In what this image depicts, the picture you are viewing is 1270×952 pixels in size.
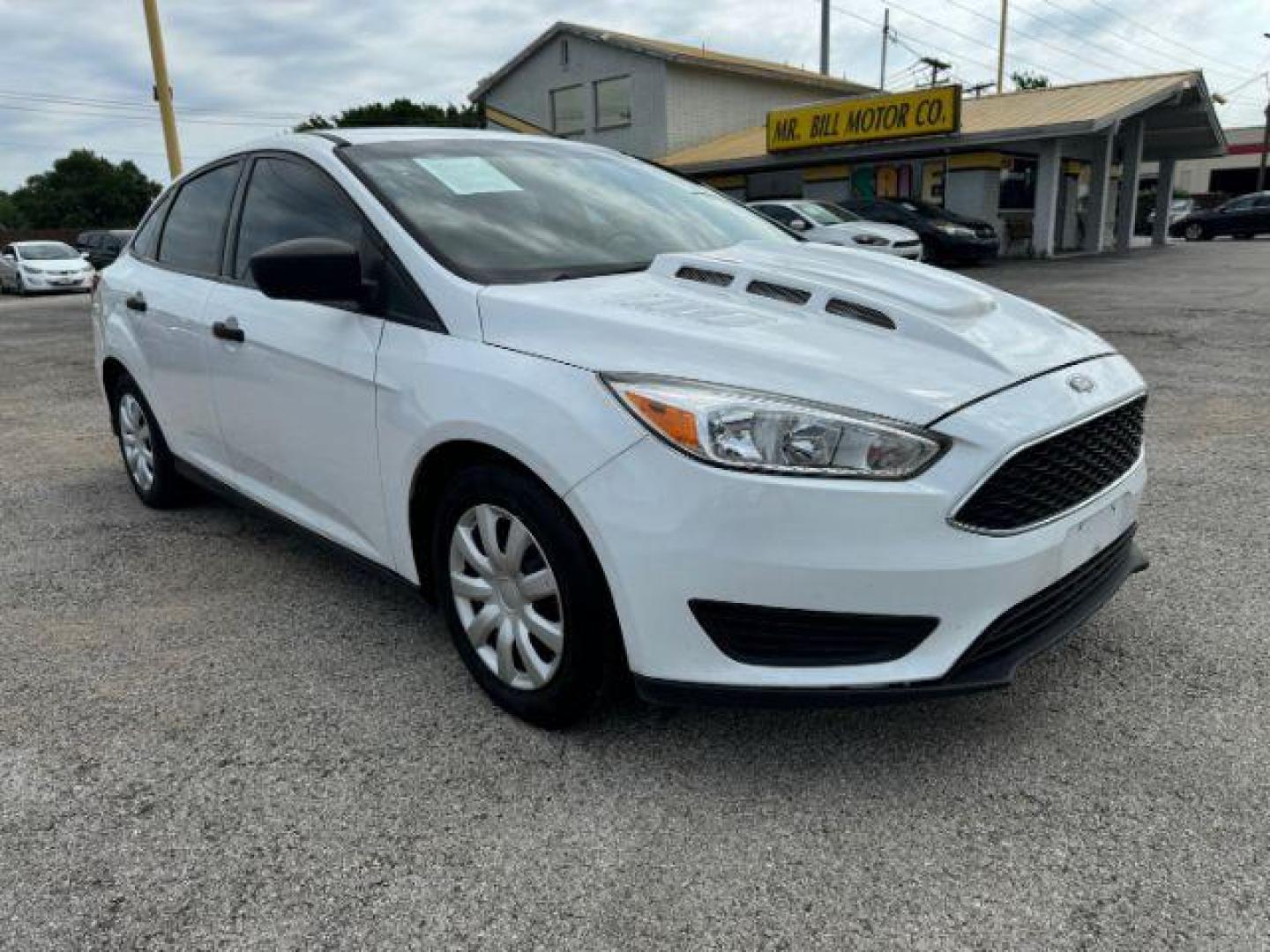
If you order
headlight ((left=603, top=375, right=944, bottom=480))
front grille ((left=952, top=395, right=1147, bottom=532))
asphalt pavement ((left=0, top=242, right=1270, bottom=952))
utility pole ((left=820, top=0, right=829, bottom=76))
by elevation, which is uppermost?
utility pole ((left=820, top=0, right=829, bottom=76))

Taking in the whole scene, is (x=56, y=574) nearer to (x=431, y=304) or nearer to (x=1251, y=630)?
(x=431, y=304)

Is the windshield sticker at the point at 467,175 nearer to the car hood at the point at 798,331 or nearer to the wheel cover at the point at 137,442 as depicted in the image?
the car hood at the point at 798,331

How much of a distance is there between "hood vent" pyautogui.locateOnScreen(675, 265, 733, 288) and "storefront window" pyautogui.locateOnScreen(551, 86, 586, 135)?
94.8ft

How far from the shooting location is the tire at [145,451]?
4.49 m

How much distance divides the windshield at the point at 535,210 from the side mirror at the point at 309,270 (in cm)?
23

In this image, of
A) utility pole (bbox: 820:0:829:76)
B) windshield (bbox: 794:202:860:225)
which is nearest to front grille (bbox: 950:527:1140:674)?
windshield (bbox: 794:202:860:225)

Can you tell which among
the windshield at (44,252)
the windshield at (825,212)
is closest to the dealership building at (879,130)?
the windshield at (825,212)

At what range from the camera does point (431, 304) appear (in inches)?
106

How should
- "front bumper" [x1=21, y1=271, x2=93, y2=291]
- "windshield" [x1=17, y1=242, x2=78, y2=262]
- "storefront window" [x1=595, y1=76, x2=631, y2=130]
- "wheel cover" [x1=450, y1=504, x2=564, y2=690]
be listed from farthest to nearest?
"storefront window" [x1=595, y1=76, x2=631, y2=130], "windshield" [x1=17, y1=242, x2=78, y2=262], "front bumper" [x1=21, y1=271, x2=93, y2=291], "wheel cover" [x1=450, y1=504, x2=564, y2=690]

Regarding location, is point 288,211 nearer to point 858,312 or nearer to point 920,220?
point 858,312

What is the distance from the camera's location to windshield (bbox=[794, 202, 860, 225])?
1708cm

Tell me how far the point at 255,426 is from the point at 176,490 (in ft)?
4.70

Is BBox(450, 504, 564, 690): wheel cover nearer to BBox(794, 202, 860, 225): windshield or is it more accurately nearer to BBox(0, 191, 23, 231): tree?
BBox(794, 202, 860, 225): windshield

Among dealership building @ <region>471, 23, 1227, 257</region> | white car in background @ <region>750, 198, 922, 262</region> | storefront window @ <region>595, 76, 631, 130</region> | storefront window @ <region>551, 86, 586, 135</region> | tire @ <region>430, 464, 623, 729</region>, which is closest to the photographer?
tire @ <region>430, 464, 623, 729</region>
